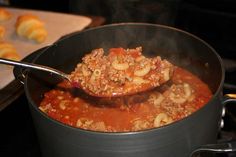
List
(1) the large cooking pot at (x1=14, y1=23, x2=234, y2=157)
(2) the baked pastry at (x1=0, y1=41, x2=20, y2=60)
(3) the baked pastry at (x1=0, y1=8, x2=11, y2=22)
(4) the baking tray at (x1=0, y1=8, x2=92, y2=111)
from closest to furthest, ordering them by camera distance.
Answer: (1) the large cooking pot at (x1=14, y1=23, x2=234, y2=157) → (2) the baked pastry at (x1=0, y1=41, x2=20, y2=60) → (4) the baking tray at (x1=0, y1=8, x2=92, y2=111) → (3) the baked pastry at (x1=0, y1=8, x2=11, y2=22)

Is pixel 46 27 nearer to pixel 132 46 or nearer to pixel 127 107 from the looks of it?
pixel 132 46

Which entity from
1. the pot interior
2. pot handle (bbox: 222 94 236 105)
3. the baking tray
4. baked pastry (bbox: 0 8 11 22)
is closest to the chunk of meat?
the pot interior

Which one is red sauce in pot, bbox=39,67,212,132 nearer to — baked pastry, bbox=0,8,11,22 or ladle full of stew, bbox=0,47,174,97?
ladle full of stew, bbox=0,47,174,97

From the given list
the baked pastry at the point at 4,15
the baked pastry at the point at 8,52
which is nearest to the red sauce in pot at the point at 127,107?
the baked pastry at the point at 8,52

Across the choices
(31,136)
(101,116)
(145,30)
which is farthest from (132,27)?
(31,136)

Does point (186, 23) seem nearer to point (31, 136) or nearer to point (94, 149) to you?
point (31, 136)

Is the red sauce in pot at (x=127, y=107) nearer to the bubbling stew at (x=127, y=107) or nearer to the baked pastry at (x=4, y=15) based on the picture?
the bubbling stew at (x=127, y=107)

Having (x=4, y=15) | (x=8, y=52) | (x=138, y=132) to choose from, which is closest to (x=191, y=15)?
(x=8, y=52)
